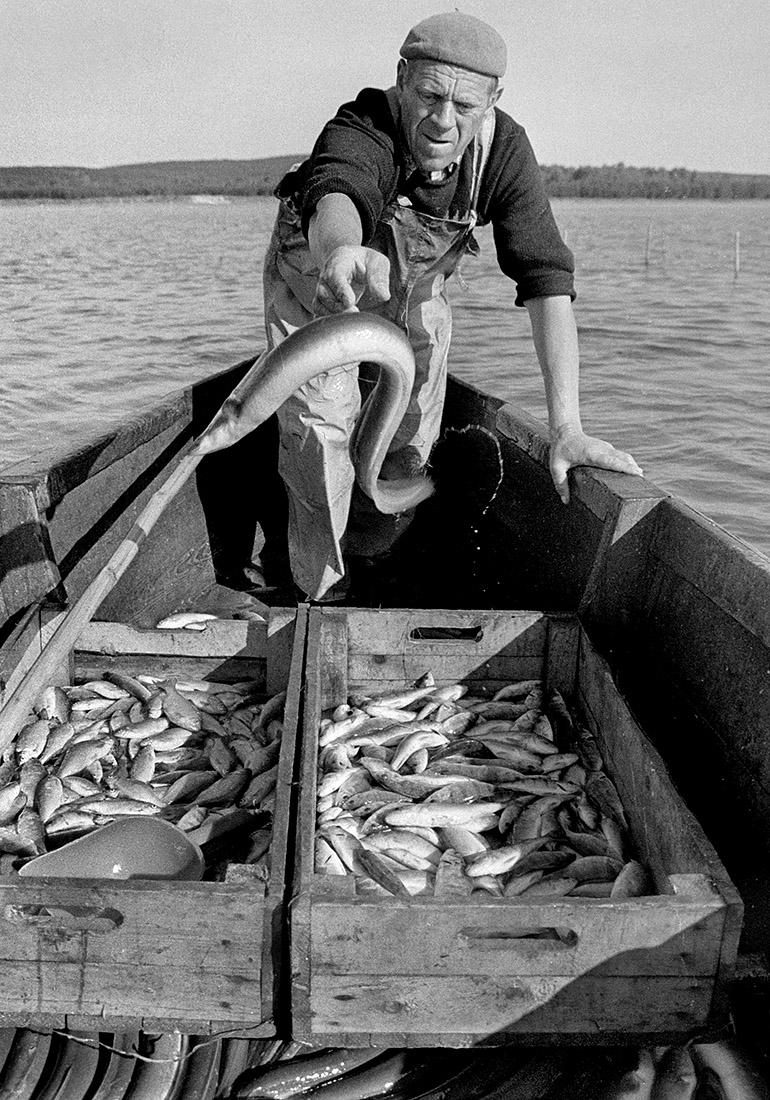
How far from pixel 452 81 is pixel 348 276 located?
3.60 feet

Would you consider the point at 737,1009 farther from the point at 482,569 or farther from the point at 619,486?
the point at 482,569

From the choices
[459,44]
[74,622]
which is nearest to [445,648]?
[74,622]

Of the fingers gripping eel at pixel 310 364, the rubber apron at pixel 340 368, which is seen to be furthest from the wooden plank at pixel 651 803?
→ the rubber apron at pixel 340 368

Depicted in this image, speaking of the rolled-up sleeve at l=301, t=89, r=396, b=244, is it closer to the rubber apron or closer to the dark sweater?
the dark sweater

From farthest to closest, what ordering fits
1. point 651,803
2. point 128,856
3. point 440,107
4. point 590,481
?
point 590,481, point 440,107, point 651,803, point 128,856

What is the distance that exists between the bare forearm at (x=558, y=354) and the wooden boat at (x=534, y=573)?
339 millimetres

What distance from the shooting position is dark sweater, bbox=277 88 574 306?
4.36 meters

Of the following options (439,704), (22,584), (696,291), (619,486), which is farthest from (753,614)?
(696,291)

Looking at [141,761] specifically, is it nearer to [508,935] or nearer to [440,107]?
[508,935]

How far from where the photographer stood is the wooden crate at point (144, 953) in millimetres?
2369

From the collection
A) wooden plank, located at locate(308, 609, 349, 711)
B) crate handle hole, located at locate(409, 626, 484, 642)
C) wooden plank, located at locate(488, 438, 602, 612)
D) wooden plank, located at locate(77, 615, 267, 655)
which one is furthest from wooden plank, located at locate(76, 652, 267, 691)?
wooden plank, located at locate(488, 438, 602, 612)

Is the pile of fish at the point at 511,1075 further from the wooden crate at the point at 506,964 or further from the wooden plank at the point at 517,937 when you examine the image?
the wooden plank at the point at 517,937

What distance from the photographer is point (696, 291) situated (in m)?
29.4

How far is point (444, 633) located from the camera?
180 inches
